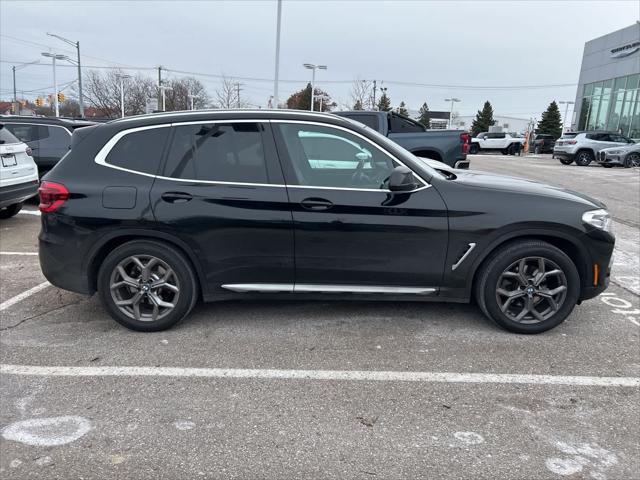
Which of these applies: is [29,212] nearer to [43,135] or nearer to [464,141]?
[43,135]

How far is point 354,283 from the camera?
157 inches

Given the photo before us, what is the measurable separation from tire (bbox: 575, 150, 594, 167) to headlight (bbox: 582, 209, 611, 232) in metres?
23.4

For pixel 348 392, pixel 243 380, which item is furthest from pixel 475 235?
pixel 243 380

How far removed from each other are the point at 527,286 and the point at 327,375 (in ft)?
5.95

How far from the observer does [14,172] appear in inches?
295

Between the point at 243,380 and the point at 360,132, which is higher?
the point at 360,132

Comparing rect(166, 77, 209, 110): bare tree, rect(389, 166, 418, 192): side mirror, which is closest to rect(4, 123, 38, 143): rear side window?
rect(389, 166, 418, 192): side mirror

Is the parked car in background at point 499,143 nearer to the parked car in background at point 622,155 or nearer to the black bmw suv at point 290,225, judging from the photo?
the parked car in background at point 622,155

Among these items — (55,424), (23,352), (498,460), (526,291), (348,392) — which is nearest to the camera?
(498,460)

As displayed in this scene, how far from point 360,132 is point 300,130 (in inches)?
19.2

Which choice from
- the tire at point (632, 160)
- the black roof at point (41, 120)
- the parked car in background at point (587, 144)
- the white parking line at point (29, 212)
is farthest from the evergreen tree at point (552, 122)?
the white parking line at point (29, 212)

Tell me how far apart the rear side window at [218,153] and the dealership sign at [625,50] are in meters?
39.6

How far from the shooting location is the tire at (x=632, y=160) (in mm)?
23031

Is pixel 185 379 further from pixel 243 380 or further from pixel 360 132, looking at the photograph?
pixel 360 132
